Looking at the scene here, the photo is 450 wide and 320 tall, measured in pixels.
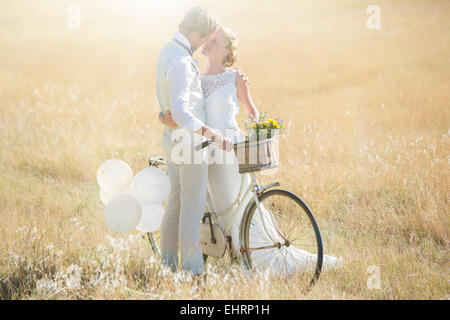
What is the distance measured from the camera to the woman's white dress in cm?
390

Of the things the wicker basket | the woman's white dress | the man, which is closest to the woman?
the woman's white dress

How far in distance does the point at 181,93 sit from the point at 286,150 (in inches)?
166

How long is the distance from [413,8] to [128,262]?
16.9 metres

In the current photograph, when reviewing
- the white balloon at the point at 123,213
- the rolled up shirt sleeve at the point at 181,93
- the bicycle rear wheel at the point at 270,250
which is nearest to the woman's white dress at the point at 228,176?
the bicycle rear wheel at the point at 270,250

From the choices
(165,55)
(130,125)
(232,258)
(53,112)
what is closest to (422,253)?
(232,258)

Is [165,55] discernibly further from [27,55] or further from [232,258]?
[27,55]

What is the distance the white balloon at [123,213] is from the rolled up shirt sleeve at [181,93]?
0.82 meters

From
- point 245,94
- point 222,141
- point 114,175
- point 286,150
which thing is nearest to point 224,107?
point 245,94

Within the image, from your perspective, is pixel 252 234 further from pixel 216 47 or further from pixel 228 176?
pixel 216 47

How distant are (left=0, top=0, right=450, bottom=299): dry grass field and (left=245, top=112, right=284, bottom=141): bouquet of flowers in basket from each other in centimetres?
105

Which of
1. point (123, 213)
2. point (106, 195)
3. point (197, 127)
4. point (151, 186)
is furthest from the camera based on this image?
point (106, 195)

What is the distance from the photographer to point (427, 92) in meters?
9.71

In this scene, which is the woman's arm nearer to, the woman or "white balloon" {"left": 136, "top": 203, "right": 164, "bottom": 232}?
the woman

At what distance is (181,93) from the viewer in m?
3.35
